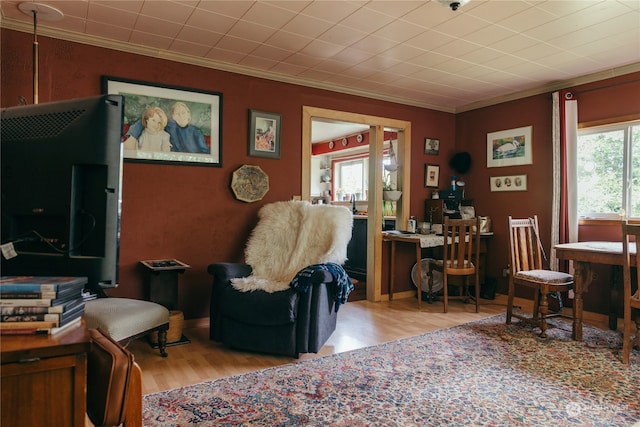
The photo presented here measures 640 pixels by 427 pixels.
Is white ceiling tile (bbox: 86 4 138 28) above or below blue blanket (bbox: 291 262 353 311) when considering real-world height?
above


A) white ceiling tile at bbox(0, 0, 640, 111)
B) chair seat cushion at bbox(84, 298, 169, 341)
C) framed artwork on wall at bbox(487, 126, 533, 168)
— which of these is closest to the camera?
chair seat cushion at bbox(84, 298, 169, 341)

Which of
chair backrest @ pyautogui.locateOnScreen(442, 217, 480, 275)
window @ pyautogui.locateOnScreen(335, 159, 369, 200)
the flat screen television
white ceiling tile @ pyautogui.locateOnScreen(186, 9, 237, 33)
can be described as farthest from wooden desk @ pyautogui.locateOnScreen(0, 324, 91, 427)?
window @ pyautogui.locateOnScreen(335, 159, 369, 200)

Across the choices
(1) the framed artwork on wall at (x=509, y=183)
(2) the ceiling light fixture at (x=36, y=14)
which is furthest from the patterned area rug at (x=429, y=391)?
(2) the ceiling light fixture at (x=36, y=14)

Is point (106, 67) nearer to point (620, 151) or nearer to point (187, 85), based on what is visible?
point (187, 85)

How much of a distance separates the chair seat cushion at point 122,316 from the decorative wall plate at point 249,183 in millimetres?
1396

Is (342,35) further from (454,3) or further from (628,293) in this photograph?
(628,293)

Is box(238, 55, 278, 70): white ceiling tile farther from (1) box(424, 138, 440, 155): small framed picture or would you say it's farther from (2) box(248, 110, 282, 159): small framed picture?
(1) box(424, 138, 440, 155): small framed picture

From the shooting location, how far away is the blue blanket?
281 cm

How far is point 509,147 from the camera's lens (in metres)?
4.73

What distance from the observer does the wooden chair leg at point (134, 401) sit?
937 mm

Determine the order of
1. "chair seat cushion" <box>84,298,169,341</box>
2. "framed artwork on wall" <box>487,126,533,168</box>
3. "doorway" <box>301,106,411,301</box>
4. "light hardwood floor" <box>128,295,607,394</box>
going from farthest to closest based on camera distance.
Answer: "doorway" <box>301,106,411,301</box>
"framed artwork on wall" <box>487,126,533,168</box>
"light hardwood floor" <box>128,295,607,394</box>
"chair seat cushion" <box>84,298,169,341</box>

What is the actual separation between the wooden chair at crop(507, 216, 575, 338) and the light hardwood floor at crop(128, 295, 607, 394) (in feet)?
1.79

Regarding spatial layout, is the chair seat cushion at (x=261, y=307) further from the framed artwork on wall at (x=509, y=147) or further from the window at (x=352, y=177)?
the window at (x=352, y=177)

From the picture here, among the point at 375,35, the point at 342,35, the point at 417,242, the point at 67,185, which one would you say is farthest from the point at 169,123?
the point at 67,185
